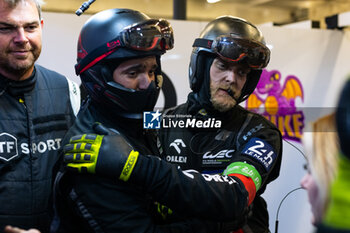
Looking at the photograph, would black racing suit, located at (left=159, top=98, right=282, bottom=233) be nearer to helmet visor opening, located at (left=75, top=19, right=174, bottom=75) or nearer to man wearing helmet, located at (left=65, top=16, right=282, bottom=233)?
man wearing helmet, located at (left=65, top=16, right=282, bottom=233)

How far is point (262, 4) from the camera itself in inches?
265

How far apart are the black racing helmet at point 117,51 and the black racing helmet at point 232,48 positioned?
20.7 inches

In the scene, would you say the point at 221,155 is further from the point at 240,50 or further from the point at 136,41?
the point at 136,41

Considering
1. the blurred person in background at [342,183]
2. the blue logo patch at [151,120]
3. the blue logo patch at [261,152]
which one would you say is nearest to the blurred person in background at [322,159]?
the blurred person in background at [342,183]

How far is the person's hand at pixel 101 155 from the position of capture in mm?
1190

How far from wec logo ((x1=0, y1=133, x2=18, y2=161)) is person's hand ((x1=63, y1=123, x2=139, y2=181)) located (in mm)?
688

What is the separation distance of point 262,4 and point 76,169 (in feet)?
20.4

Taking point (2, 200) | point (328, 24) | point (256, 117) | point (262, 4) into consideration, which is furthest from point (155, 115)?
point (262, 4)

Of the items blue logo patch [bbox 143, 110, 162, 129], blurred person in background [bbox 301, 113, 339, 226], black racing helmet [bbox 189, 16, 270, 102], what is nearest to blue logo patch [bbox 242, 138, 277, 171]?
black racing helmet [bbox 189, 16, 270, 102]

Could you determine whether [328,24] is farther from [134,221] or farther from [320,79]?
[134,221]

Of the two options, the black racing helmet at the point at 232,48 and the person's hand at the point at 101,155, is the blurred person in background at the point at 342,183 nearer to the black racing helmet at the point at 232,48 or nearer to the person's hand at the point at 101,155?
the person's hand at the point at 101,155

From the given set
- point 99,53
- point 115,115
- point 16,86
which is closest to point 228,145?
point 115,115

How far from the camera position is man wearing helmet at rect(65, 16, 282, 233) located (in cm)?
123

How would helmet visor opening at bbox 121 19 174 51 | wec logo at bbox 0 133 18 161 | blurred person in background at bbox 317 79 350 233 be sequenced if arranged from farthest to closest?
wec logo at bbox 0 133 18 161 → helmet visor opening at bbox 121 19 174 51 → blurred person in background at bbox 317 79 350 233
